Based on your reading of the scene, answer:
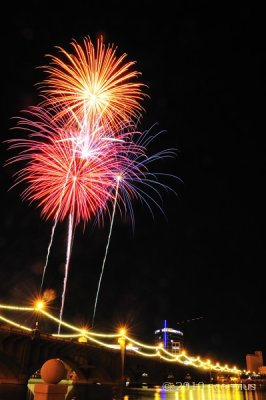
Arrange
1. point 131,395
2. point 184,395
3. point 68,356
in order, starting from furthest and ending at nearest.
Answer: point 68,356
point 184,395
point 131,395

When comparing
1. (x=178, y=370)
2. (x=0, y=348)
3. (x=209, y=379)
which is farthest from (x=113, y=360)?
(x=209, y=379)

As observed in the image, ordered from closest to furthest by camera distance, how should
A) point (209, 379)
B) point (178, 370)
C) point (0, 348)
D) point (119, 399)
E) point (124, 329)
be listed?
1. point (119, 399)
2. point (0, 348)
3. point (124, 329)
4. point (178, 370)
5. point (209, 379)

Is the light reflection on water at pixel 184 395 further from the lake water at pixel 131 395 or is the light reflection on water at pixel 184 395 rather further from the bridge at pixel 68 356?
the bridge at pixel 68 356

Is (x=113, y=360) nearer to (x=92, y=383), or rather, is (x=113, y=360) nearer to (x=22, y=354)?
(x=92, y=383)

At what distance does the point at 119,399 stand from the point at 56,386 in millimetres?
31870

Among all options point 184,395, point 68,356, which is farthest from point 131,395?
point 68,356

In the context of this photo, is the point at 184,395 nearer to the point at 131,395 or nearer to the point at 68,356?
the point at 131,395

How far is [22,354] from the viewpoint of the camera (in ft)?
205

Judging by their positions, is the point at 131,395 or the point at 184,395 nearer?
the point at 131,395

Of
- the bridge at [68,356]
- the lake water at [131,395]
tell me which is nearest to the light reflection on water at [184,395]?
the lake water at [131,395]

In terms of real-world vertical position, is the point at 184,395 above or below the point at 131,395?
above

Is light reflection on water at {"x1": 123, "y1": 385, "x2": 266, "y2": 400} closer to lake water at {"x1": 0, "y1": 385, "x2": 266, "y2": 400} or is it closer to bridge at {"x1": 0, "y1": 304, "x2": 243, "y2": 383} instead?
lake water at {"x1": 0, "y1": 385, "x2": 266, "y2": 400}

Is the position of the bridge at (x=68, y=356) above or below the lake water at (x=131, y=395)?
above

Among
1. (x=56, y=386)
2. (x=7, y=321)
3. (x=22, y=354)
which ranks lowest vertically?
(x=56, y=386)
